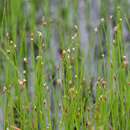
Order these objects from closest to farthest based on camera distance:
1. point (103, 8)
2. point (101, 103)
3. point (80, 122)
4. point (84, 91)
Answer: point (101, 103) < point (80, 122) < point (84, 91) < point (103, 8)

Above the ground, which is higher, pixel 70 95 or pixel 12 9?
pixel 12 9

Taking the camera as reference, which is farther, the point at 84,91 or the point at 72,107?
the point at 84,91

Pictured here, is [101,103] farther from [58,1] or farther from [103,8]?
[58,1]

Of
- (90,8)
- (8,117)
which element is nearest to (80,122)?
(8,117)

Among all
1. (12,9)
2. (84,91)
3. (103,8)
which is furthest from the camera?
(103,8)

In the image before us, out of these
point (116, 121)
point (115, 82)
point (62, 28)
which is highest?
point (62, 28)

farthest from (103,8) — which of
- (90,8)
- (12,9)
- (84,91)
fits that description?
(84,91)

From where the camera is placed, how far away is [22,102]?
139 inches

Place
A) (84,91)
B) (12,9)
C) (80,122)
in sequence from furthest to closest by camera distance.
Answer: (12,9), (84,91), (80,122)

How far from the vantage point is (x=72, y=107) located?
3.22 meters

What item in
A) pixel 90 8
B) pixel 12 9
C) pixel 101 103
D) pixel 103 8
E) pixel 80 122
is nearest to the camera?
pixel 101 103

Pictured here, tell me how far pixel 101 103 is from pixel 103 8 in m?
2.41

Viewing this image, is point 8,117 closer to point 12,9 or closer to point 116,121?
point 116,121

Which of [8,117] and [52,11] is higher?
[52,11]
